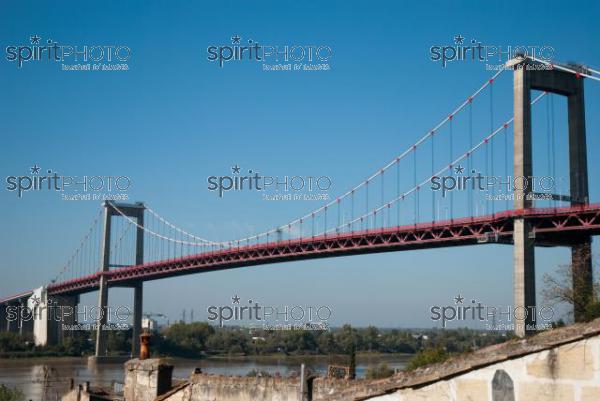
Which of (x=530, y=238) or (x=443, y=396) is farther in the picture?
(x=530, y=238)

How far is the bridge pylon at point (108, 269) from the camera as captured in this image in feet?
191

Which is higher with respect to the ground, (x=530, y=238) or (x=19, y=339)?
(x=530, y=238)

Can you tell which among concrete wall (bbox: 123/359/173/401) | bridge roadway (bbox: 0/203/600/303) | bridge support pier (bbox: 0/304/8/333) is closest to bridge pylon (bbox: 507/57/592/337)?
bridge roadway (bbox: 0/203/600/303)

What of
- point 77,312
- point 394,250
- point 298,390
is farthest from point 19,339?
point 298,390

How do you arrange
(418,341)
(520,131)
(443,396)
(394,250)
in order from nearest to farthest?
(443,396) → (520,131) → (394,250) → (418,341)

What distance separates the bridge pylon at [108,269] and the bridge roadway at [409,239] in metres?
6.63

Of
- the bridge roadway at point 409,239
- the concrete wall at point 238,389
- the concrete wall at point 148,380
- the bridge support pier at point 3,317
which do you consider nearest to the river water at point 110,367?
the bridge roadway at point 409,239

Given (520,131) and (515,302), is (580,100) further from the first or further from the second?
(515,302)

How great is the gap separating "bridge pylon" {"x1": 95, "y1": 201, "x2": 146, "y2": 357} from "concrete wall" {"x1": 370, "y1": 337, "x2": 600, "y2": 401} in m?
56.0

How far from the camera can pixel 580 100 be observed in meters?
30.4

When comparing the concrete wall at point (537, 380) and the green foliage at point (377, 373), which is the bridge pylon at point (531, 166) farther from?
the concrete wall at point (537, 380)

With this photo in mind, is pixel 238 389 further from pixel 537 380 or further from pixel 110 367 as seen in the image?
pixel 110 367

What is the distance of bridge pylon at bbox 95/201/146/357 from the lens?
58.1 meters

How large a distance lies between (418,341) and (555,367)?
7674 centimetres
